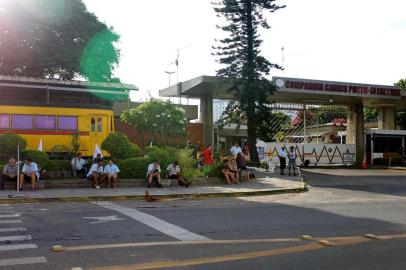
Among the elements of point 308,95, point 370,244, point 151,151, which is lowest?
point 370,244

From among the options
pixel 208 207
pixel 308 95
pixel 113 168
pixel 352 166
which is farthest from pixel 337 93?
pixel 208 207

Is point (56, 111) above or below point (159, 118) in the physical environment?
below

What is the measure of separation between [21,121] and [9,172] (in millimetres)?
5163

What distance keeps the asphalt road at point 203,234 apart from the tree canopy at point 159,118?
53.8 ft

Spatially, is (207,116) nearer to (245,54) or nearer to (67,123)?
(245,54)

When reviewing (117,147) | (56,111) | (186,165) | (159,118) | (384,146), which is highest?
(159,118)

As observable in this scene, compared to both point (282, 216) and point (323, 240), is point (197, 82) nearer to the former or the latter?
point (282, 216)

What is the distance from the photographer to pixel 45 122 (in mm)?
23719

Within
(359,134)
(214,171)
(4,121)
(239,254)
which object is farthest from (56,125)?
(359,134)

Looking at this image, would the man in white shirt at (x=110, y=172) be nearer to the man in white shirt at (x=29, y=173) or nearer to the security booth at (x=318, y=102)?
the man in white shirt at (x=29, y=173)

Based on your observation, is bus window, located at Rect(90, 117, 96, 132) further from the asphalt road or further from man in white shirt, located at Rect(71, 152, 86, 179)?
the asphalt road

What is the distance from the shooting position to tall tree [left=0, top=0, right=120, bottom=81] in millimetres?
36906

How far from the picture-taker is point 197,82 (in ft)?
116

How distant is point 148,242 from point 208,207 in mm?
6003
